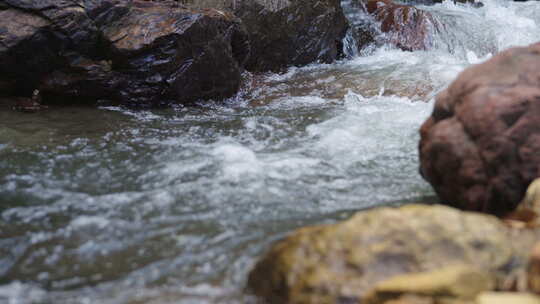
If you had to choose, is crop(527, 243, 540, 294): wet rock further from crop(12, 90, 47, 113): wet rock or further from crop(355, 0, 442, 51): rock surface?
crop(355, 0, 442, 51): rock surface

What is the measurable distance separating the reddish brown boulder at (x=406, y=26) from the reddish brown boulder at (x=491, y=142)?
259 inches

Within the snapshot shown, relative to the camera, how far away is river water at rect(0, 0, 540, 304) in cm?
279

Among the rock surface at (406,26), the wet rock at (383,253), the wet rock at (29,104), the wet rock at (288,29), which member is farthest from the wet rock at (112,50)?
the wet rock at (383,253)

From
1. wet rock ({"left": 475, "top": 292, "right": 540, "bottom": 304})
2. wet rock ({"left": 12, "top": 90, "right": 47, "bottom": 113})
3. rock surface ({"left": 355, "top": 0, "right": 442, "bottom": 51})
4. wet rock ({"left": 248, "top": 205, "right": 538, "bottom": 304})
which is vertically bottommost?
wet rock ({"left": 12, "top": 90, "right": 47, "bottom": 113})

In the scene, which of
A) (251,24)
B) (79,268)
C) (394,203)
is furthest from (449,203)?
(251,24)

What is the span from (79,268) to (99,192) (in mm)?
1028

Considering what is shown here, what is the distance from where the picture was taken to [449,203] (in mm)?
3299

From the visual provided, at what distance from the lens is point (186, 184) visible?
3.91 meters

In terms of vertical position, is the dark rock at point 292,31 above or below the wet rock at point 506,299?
below

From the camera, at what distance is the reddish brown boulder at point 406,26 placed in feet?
31.4

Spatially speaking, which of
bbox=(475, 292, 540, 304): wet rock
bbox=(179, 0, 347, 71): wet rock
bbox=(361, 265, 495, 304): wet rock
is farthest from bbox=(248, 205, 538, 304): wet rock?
bbox=(179, 0, 347, 71): wet rock

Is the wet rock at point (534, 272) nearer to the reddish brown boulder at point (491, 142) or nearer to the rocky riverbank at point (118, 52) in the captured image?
the reddish brown boulder at point (491, 142)

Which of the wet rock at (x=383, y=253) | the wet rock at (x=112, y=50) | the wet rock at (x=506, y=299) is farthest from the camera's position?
the wet rock at (x=112, y=50)

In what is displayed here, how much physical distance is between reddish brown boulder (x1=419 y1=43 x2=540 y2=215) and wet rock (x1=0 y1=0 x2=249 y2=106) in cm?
409
